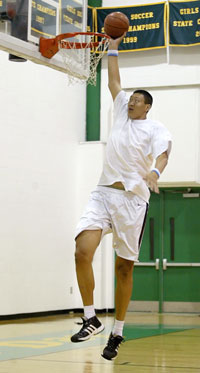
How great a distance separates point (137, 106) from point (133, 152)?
0.46m

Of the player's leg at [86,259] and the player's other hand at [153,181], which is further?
the player's leg at [86,259]

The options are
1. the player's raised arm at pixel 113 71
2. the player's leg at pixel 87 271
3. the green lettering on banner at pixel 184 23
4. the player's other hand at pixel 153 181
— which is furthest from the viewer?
the green lettering on banner at pixel 184 23

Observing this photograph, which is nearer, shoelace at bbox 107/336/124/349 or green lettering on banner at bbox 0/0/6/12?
shoelace at bbox 107/336/124/349

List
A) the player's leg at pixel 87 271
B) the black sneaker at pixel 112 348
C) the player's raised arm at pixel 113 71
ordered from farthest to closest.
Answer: the player's raised arm at pixel 113 71
the black sneaker at pixel 112 348
the player's leg at pixel 87 271

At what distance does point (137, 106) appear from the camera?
6074 mm

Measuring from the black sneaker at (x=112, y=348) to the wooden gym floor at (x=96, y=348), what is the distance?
21 cm

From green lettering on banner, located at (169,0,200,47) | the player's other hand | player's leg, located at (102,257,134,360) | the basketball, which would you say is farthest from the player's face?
green lettering on banner, located at (169,0,200,47)

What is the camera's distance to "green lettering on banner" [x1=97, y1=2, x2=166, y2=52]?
13391 millimetres

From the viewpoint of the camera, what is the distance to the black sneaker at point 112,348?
18.5 feet

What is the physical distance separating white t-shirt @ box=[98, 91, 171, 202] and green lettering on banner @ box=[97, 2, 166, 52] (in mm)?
7797

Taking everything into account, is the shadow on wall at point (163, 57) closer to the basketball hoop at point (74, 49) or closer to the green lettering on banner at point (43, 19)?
the basketball hoop at point (74, 49)

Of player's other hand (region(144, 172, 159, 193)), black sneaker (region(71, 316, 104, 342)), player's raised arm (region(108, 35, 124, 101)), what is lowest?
black sneaker (region(71, 316, 104, 342))

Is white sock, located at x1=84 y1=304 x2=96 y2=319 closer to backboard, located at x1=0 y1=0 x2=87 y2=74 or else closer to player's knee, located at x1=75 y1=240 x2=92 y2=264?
player's knee, located at x1=75 y1=240 x2=92 y2=264

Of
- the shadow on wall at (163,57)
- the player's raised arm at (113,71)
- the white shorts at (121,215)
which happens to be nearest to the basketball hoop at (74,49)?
the player's raised arm at (113,71)
